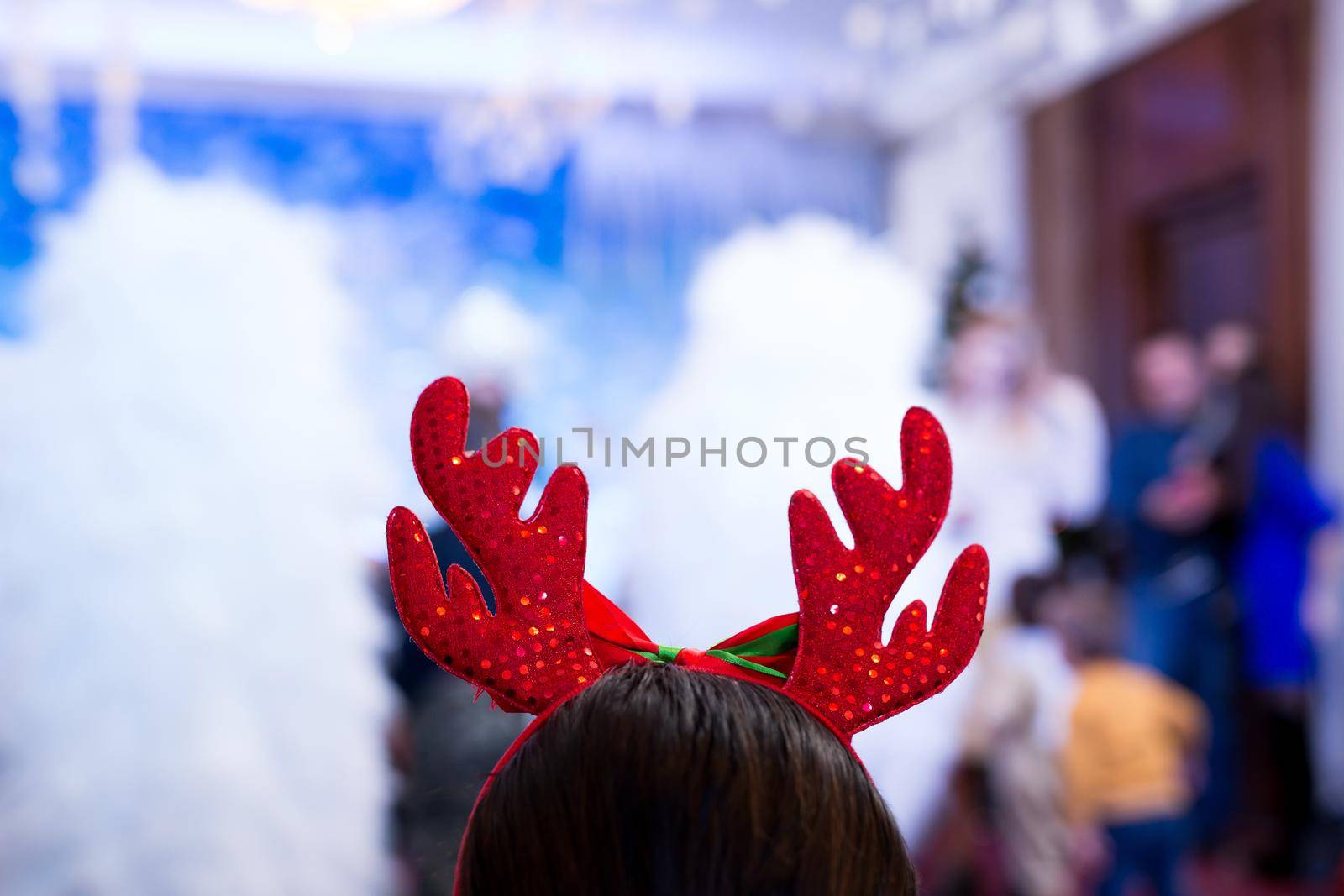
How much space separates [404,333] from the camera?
558 cm

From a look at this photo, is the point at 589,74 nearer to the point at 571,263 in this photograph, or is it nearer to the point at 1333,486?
the point at 571,263

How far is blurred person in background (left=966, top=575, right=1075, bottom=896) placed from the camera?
2637mm

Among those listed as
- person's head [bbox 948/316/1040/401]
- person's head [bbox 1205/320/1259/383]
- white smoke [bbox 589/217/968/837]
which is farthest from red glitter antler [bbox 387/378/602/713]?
person's head [bbox 1205/320/1259/383]

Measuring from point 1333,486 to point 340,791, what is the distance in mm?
3301

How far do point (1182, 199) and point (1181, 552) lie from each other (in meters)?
1.56

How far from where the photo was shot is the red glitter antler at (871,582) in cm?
60

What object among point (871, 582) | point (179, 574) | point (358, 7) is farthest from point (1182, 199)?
point (871, 582)

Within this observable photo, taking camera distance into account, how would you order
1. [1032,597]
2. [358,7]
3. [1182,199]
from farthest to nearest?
[1182,199], [358,7], [1032,597]

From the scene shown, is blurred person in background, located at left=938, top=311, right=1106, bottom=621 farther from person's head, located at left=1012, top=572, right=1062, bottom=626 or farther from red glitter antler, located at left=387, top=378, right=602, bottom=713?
red glitter antler, located at left=387, top=378, right=602, bottom=713

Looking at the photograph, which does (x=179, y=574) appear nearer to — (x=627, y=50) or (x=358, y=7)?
(x=358, y=7)

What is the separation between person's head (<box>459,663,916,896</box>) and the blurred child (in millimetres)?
2265

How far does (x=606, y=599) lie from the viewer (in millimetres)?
630

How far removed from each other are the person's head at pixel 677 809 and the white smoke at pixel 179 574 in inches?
39.0

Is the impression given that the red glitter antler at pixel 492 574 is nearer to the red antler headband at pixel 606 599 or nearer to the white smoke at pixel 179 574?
the red antler headband at pixel 606 599
